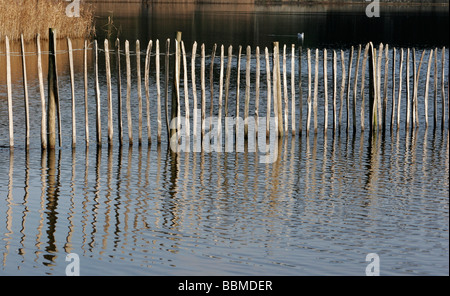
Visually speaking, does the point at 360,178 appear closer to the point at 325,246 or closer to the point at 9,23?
the point at 325,246

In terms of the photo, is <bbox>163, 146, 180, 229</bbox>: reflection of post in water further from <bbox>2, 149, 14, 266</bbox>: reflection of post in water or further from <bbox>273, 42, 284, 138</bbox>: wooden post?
<bbox>273, 42, 284, 138</bbox>: wooden post

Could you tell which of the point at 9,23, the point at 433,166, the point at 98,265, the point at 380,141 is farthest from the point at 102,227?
the point at 9,23

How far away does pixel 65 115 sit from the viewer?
2522 centimetres

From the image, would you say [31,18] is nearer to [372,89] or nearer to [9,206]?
[372,89]

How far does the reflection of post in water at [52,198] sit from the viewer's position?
13.5m

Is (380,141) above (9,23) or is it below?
below

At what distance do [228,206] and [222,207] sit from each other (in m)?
0.12

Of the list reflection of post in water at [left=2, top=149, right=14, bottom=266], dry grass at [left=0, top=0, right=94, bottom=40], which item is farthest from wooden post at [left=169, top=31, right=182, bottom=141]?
dry grass at [left=0, top=0, right=94, bottom=40]

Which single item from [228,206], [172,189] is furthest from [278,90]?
[228,206]

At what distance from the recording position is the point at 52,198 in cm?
1644

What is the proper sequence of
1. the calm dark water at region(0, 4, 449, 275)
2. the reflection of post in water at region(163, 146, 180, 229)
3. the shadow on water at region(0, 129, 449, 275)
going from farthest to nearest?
the reflection of post in water at region(163, 146, 180, 229), the shadow on water at region(0, 129, 449, 275), the calm dark water at region(0, 4, 449, 275)

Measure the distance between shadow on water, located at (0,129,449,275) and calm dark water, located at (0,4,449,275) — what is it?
3 centimetres

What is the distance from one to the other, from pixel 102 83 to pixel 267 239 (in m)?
19.9

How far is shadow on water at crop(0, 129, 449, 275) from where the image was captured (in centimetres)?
1312
